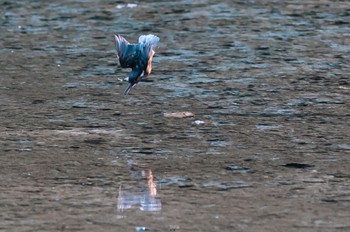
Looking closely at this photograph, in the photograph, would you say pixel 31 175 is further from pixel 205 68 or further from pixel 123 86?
pixel 205 68

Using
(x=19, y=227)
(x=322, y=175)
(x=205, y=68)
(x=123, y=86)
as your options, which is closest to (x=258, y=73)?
(x=205, y=68)

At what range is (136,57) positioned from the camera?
5.62 metres

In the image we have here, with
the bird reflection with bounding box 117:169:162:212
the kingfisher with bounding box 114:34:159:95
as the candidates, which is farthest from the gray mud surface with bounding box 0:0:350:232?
the kingfisher with bounding box 114:34:159:95

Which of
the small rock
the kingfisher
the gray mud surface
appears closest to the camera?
the gray mud surface

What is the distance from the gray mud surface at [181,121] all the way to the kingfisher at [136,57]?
19 centimetres

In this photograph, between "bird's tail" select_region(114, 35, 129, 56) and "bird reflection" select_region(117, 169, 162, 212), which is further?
"bird's tail" select_region(114, 35, 129, 56)

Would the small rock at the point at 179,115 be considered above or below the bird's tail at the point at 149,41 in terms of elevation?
below

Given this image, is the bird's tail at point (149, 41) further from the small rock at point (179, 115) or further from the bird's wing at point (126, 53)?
the small rock at point (179, 115)

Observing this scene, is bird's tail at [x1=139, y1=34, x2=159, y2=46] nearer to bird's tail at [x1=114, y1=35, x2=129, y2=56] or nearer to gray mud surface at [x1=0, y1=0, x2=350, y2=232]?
bird's tail at [x1=114, y1=35, x2=129, y2=56]

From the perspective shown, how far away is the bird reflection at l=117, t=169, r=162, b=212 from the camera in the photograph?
4016mm

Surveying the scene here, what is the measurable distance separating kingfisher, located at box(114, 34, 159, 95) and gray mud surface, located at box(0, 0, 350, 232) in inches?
7.3

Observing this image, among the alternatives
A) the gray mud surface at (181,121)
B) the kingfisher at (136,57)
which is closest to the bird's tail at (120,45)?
the kingfisher at (136,57)

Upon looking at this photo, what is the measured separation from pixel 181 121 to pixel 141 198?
127cm

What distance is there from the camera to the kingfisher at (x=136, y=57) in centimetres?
559
